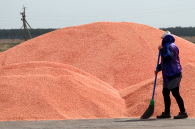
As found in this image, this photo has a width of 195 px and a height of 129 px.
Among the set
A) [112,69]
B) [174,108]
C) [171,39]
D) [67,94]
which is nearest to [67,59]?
[112,69]

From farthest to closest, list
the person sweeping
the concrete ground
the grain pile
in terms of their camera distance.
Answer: the grain pile
the person sweeping
the concrete ground

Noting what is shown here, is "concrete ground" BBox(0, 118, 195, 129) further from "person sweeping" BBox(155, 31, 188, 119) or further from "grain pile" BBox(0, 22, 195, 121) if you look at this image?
"grain pile" BBox(0, 22, 195, 121)

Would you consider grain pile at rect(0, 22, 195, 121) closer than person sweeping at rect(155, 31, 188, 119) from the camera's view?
No

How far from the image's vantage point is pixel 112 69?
1473 cm

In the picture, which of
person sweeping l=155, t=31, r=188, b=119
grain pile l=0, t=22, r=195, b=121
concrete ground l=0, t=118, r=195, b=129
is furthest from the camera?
grain pile l=0, t=22, r=195, b=121

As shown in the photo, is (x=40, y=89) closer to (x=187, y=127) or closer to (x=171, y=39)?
(x=171, y=39)

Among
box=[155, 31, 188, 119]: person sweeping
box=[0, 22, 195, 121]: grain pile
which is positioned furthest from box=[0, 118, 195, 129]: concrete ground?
box=[0, 22, 195, 121]: grain pile

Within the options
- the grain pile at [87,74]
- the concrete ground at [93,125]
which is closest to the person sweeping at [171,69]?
the concrete ground at [93,125]

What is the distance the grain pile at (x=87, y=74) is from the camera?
24.1ft

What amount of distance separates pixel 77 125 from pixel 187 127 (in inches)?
70.0

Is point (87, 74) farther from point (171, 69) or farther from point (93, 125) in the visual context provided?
point (93, 125)

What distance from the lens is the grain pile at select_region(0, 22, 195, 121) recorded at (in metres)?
7.34

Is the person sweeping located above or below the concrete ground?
above

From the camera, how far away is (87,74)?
11.4 m
